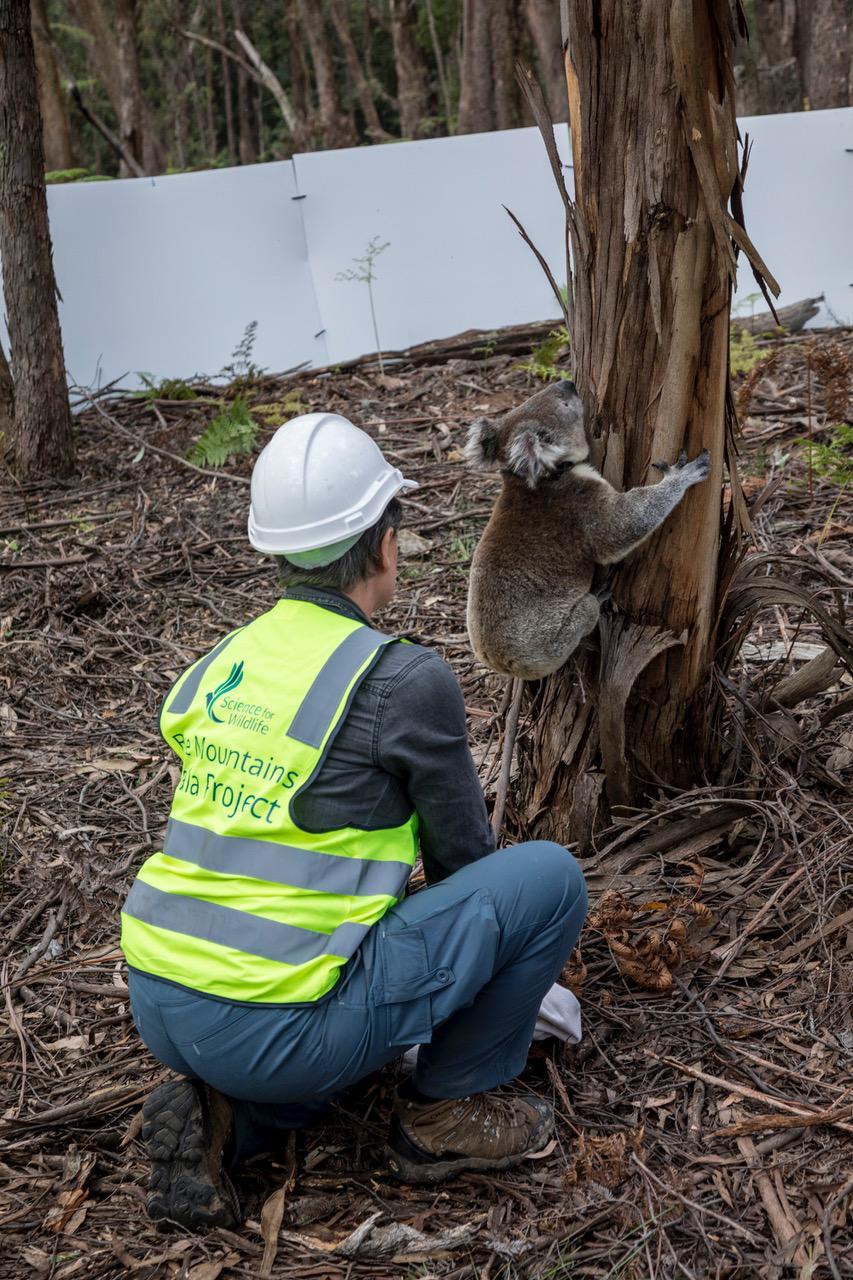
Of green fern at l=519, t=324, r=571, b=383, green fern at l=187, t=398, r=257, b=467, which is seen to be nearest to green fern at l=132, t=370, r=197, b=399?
green fern at l=187, t=398, r=257, b=467

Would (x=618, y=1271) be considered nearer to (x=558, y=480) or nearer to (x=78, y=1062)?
(x=78, y=1062)

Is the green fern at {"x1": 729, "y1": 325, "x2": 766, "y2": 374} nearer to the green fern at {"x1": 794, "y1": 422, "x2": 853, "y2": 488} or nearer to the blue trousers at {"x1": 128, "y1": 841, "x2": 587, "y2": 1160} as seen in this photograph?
the green fern at {"x1": 794, "y1": 422, "x2": 853, "y2": 488}

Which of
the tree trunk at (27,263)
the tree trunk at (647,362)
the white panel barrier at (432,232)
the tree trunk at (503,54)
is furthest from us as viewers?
the tree trunk at (503,54)

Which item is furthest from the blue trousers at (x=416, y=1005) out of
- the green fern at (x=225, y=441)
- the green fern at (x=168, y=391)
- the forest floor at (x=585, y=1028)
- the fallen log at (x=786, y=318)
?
the green fern at (x=168, y=391)

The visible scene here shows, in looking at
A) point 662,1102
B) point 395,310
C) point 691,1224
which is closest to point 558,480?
point 662,1102

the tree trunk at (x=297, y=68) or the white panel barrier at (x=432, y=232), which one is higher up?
the tree trunk at (x=297, y=68)

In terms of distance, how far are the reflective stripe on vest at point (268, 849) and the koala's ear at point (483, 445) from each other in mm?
1468

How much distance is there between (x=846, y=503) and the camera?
585 cm

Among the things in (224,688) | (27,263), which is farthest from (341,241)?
(224,688)

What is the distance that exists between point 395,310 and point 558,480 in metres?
5.74

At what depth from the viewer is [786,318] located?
8.19 metres

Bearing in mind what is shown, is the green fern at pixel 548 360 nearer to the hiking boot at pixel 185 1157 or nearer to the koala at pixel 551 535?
the koala at pixel 551 535

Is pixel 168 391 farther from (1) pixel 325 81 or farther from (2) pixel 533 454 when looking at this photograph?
(1) pixel 325 81

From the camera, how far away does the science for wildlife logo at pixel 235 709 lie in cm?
236
